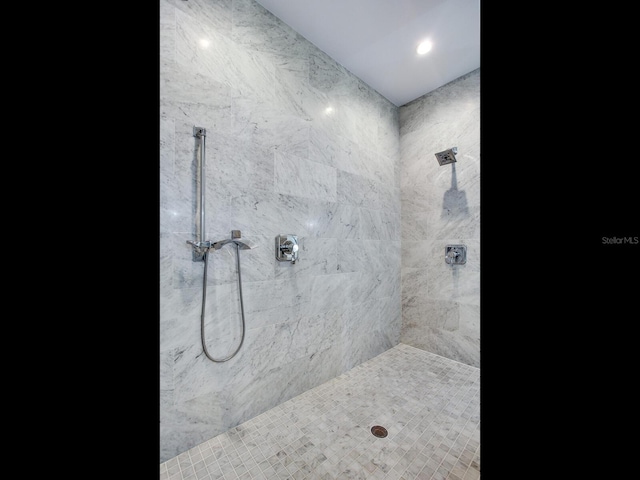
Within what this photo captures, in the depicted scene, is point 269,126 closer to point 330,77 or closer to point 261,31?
point 261,31

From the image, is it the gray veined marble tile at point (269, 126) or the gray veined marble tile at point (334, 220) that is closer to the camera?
the gray veined marble tile at point (269, 126)

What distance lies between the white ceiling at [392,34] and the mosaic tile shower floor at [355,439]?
2.39 metres

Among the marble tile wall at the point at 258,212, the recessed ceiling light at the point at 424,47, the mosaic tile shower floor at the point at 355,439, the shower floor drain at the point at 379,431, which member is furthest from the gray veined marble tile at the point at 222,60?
the shower floor drain at the point at 379,431

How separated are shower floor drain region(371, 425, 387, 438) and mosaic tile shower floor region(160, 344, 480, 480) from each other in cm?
2

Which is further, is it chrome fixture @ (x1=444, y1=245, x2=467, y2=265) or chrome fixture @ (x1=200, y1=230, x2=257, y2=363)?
chrome fixture @ (x1=444, y1=245, x2=467, y2=265)

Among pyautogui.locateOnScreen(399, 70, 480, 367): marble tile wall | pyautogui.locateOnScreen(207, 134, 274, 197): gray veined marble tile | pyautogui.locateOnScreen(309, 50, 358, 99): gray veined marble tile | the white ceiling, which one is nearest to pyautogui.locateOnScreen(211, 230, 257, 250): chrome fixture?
pyautogui.locateOnScreen(207, 134, 274, 197): gray veined marble tile

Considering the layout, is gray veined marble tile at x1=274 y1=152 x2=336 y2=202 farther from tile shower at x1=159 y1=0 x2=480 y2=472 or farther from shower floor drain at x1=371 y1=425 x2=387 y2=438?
shower floor drain at x1=371 y1=425 x2=387 y2=438

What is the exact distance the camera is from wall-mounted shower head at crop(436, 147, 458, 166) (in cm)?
212

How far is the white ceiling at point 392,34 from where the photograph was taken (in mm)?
1566

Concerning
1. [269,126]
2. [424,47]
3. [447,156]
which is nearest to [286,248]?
[269,126]

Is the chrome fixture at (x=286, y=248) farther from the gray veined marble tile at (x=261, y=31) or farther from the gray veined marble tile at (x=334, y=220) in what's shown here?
the gray veined marble tile at (x=261, y=31)

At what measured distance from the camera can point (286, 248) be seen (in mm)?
1608
